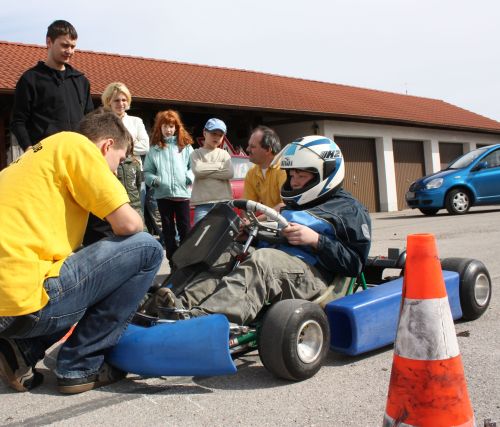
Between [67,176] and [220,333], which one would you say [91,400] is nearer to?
[220,333]

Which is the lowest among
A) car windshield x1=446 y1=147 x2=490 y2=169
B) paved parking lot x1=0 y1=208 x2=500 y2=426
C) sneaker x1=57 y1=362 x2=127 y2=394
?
paved parking lot x1=0 y1=208 x2=500 y2=426

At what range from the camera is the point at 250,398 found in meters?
2.85

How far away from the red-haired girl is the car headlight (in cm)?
918

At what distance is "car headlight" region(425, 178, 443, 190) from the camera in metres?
14.2

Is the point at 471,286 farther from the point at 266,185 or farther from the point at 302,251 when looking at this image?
the point at 266,185

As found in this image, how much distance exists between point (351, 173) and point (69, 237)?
18223 mm

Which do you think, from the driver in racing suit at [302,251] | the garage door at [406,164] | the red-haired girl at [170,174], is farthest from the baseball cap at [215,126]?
the garage door at [406,164]

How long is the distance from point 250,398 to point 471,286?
1.89 metres

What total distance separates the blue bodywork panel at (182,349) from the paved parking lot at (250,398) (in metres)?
0.11

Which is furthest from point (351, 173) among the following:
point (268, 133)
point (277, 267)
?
point (277, 267)

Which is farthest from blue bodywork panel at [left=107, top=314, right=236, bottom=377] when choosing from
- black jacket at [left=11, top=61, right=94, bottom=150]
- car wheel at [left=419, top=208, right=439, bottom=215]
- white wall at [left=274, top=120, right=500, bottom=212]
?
white wall at [left=274, top=120, right=500, bottom=212]

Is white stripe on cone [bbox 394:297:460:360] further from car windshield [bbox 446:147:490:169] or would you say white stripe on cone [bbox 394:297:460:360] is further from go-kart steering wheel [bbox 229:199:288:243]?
car windshield [bbox 446:147:490:169]

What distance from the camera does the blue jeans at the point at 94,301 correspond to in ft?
9.36

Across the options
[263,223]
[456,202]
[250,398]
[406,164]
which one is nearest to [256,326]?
[250,398]
